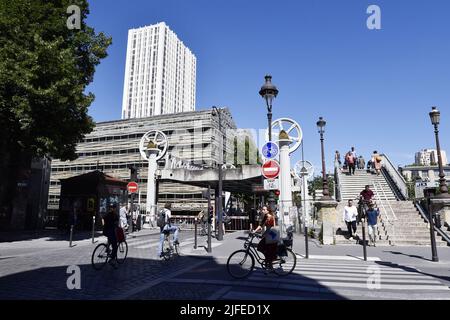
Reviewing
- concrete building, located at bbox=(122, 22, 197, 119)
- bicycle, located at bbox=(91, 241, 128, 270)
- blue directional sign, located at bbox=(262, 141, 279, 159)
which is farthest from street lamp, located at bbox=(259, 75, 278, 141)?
concrete building, located at bbox=(122, 22, 197, 119)

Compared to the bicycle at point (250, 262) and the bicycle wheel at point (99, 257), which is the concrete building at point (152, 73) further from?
the bicycle at point (250, 262)

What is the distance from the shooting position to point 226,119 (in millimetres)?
77000

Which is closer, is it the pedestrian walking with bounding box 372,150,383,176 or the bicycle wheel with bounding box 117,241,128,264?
the bicycle wheel with bounding box 117,241,128,264

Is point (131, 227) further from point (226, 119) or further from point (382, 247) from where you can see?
point (226, 119)

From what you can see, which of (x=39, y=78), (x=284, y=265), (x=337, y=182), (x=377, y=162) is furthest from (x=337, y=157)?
(x=39, y=78)

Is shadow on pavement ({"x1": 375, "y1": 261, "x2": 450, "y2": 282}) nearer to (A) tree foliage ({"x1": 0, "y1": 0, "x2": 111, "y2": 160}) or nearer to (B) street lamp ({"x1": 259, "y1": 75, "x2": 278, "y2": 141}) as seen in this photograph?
(B) street lamp ({"x1": 259, "y1": 75, "x2": 278, "y2": 141})

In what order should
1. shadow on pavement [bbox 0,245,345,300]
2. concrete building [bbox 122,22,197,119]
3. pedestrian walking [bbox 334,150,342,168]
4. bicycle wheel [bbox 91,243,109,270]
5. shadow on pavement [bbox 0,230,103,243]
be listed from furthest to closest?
1. concrete building [bbox 122,22,197,119]
2. pedestrian walking [bbox 334,150,342,168]
3. shadow on pavement [bbox 0,230,103,243]
4. bicycle wheel [bbox 91,243,109,270]
5. shadow on pavement [bbox 0,245,345,300]

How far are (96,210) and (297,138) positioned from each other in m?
14.3

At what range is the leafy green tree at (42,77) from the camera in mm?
14633

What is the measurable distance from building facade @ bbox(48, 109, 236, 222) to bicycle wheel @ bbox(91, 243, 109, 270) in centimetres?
5339

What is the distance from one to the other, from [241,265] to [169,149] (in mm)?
65131

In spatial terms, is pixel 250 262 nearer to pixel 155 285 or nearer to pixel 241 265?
pixel 241 265

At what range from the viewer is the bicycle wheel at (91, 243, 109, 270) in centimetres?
919
